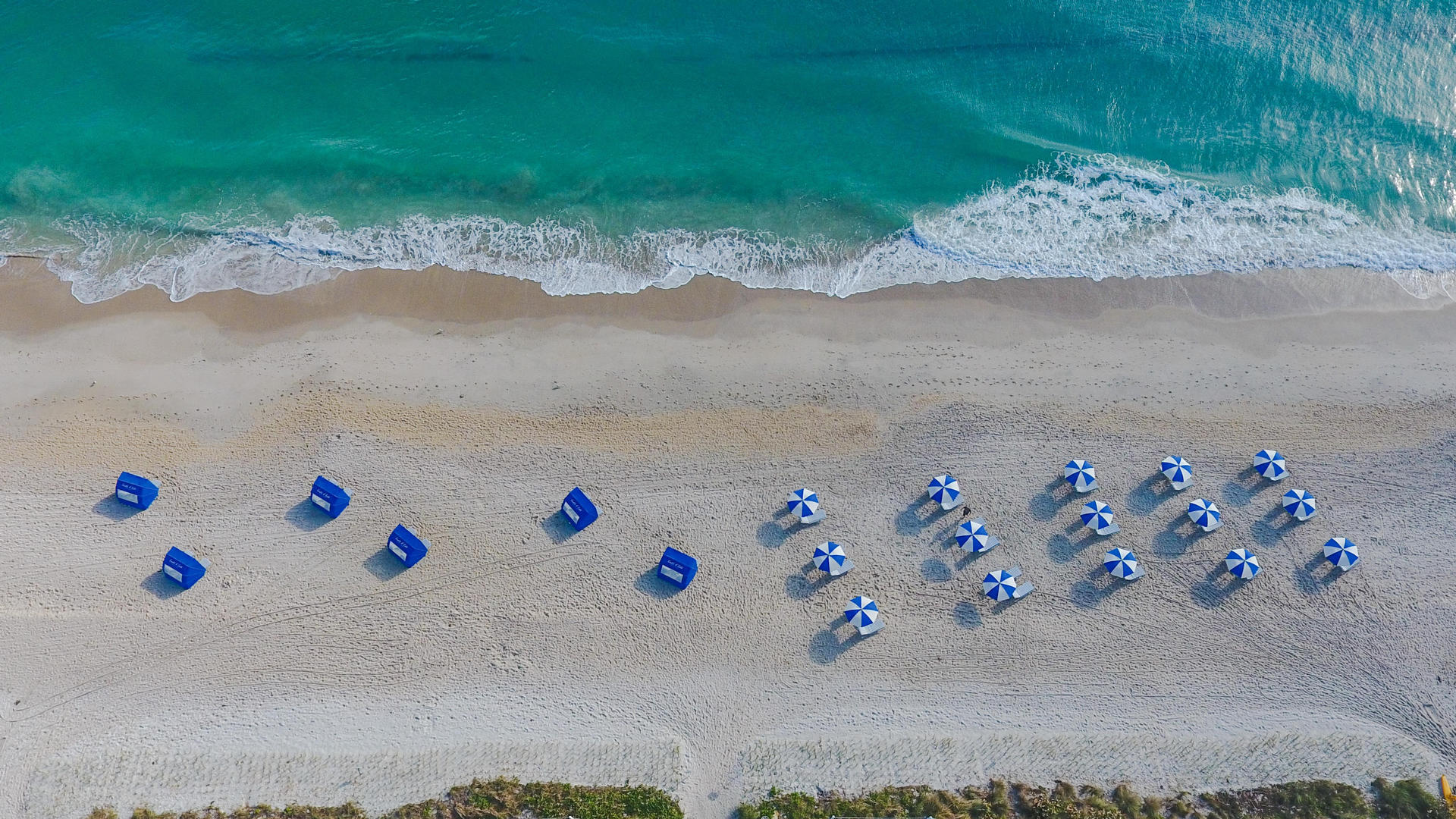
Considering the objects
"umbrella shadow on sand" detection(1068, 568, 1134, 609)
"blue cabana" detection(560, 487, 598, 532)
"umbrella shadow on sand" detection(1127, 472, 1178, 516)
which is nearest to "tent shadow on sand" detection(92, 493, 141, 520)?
"blue cabana" detection(560, 487, 598, 532)

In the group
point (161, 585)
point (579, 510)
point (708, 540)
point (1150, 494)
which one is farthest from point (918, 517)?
point (161, 585)

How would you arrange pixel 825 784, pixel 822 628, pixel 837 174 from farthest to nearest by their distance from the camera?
pixel 837 174 < pixel 822 628 < pixel 825 784

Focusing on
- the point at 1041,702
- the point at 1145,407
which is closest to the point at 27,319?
the point at 1041,702

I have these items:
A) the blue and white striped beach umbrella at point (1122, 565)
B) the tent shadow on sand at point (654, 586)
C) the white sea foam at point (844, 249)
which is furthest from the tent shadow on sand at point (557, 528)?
the blue and white striped beach umbrella at point (1122, 565)

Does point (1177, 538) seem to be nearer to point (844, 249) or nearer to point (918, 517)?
point (918, 517)

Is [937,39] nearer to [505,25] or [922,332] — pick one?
[922,332]

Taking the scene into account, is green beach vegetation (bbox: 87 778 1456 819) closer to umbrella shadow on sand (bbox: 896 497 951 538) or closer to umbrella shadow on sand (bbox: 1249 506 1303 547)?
umbrella shadow on sand (bbox: 1249 506 1303 547)

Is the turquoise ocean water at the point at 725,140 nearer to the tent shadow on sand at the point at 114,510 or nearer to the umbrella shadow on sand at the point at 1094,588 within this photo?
the tent shadow on sand at the point at 114,510
